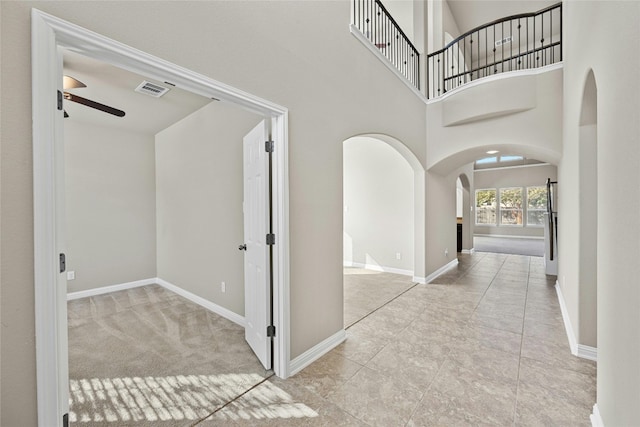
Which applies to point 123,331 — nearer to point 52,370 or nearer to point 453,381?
point 52,370

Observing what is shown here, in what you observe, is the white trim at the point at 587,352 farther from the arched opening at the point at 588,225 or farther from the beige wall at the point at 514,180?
the beige wall at the point at 514,180

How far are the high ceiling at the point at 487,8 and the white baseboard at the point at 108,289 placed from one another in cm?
853

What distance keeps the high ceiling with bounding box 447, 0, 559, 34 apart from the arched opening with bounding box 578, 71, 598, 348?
18.2 feet

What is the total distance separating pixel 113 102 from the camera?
3.46 meters

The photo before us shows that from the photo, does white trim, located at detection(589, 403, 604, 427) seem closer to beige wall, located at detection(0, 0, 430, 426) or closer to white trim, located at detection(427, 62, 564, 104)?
beige wall, located at detection(0, 0, 430, 426)

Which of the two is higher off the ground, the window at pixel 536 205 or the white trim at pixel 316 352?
the window at pixel 536 205

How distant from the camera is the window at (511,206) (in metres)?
11.9

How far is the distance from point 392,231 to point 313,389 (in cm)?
410

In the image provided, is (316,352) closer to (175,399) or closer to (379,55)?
(175,399)

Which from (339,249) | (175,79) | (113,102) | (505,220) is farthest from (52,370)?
(505,220)

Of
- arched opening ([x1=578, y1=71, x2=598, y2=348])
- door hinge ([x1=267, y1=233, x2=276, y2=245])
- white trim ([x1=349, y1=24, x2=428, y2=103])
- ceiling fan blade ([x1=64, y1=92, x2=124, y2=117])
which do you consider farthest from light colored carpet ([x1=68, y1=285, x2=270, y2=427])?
white trim ([x1=349, y1=24, x2=428, y2=103])

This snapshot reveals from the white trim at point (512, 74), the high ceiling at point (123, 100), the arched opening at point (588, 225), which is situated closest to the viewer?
the arched opening at point (588, 225)

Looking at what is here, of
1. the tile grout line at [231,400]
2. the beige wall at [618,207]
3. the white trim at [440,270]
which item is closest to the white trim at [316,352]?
the tile grout line at [231,400]

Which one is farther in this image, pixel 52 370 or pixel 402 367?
pixel 402 367
